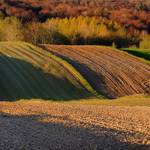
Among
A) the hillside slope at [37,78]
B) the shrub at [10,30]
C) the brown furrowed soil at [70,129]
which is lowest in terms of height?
the shrub at [10,30]

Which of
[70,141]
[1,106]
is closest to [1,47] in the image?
[1,106]

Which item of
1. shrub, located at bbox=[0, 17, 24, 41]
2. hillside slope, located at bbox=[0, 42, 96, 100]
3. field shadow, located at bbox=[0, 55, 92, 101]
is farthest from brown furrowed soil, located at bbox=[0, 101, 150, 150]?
shrub, located at bbox=[0, 17, 24, 41]

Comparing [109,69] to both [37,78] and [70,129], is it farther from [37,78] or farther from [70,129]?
[70,129]

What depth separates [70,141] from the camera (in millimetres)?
17734

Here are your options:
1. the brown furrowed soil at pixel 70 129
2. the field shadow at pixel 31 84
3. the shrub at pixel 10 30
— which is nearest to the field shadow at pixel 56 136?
the brown furrowed soil at pixel 70 129

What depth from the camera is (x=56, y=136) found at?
1822 cm

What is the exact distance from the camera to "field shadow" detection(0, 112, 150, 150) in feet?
55.1

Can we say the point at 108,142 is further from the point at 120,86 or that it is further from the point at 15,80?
the point at 120,86

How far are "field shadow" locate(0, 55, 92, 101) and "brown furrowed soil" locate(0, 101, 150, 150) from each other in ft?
60.3

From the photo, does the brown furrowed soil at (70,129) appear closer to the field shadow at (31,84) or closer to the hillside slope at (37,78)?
the field shadow at (31,84)

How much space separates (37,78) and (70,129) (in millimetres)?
30279

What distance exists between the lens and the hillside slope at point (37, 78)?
45562 mm

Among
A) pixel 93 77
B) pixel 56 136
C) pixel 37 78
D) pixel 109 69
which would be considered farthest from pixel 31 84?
pixel 56 136

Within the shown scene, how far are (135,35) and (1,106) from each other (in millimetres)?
78341
